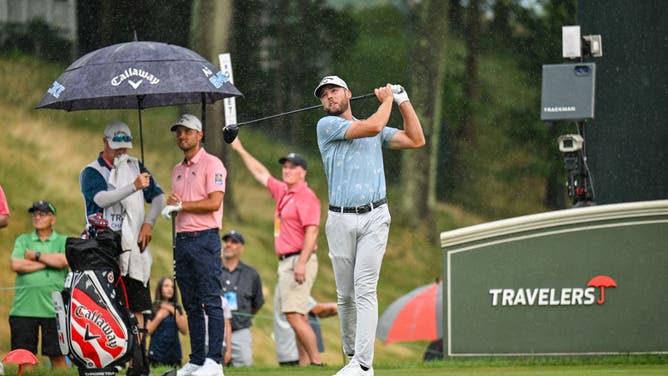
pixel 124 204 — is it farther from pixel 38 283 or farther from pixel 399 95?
pixel 38 283

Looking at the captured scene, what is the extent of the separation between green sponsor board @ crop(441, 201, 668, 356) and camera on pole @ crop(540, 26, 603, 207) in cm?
59

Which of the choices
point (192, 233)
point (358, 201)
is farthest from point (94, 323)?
point (358, 201)

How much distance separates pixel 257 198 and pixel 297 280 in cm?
767

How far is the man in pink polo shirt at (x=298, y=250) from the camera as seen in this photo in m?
11.6

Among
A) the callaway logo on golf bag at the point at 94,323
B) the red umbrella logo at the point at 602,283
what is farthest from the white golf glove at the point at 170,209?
the red umbrella logo at the point at 602,283

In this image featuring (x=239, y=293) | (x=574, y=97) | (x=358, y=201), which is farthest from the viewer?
(x=239, y=293)

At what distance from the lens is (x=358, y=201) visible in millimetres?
8461

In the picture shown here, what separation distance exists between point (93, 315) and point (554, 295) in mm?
4477

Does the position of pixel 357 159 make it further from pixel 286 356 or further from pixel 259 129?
pixel 259 129

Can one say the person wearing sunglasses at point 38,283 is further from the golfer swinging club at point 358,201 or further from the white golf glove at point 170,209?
the golfer swinging club at point 358,201

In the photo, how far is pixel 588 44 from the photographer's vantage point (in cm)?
1223

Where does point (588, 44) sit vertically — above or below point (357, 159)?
above

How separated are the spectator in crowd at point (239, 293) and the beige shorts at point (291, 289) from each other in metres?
1.09

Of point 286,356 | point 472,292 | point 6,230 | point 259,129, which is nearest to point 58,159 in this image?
point 6,230
